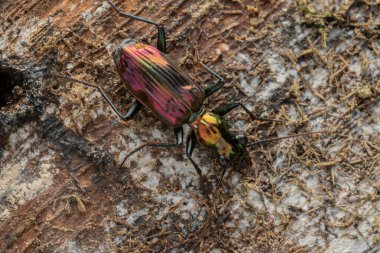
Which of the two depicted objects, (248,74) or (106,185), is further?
(248,74)

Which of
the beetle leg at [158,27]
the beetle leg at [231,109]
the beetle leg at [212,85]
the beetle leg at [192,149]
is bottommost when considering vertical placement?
the beetle leg at [192,149]

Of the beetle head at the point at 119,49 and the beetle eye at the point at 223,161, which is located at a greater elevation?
the beetle head at the point at 119,49

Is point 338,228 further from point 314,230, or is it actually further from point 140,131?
point 140,131

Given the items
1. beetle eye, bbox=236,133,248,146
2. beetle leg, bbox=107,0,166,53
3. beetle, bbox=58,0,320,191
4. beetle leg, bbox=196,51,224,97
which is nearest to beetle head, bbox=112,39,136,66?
beetle, bbox=58,0,320,191

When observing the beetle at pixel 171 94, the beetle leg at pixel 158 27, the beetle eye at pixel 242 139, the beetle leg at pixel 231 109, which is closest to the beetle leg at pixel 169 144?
the beetle at pixel 171 94

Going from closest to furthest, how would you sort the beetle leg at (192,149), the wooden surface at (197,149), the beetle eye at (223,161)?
the wooden surface at (197,149), the beetle leg at (192,149), the beetle eye at (223,161)

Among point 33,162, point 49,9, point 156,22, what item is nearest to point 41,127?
point 33,162

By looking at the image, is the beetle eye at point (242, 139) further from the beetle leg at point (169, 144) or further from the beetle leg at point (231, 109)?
the beetle leg at point (169, 144)

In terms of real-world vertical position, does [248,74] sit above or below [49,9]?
below

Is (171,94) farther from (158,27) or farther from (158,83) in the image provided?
(158,27)

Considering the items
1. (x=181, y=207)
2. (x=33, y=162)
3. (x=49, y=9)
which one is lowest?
(x=181, y=207)
